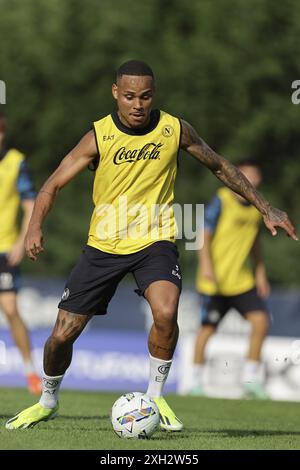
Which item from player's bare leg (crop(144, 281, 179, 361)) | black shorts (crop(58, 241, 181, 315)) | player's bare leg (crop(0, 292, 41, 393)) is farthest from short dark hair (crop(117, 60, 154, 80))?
player's bare leg (crop(0, 292, 41, 393))

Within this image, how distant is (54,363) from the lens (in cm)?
823

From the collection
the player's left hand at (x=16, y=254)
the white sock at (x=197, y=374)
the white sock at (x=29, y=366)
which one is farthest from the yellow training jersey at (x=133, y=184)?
the white sock at (x=197, y=374)

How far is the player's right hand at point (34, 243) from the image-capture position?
7.81 m

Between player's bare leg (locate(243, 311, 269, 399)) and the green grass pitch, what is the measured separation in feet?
4.28

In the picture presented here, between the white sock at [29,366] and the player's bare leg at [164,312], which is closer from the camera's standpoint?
the player's bare leg at [164,312]

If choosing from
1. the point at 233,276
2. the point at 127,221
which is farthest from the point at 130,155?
the point at 233,276

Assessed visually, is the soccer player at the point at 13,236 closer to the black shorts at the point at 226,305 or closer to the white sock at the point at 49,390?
the black shorts at the point at 226,305

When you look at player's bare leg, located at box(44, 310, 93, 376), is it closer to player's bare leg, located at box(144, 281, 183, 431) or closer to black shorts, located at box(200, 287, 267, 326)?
player's bare leg, located at box(144, 281, 183, 431)

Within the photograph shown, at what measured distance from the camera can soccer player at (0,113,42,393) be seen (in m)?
12.6

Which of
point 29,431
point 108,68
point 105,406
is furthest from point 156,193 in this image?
point 108,68

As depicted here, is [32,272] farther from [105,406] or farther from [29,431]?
[29,431]

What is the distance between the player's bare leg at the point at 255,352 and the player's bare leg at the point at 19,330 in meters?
2.61

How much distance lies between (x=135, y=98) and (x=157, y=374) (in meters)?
1.97

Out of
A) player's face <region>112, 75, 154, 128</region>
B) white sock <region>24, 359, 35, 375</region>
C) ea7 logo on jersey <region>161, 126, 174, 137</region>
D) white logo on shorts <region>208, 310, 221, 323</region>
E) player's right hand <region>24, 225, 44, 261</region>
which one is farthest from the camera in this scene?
white logo on shorts <region>208, 310, 221, 323</region>
